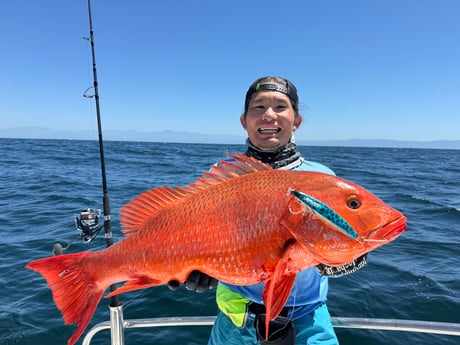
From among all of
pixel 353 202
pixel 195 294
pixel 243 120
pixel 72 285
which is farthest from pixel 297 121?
pixel 195 294

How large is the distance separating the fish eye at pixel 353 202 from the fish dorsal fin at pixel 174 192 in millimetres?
601

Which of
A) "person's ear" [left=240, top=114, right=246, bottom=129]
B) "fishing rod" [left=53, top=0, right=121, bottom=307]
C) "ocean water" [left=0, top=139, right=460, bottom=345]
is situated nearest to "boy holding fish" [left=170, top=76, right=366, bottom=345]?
"person's ear" [left=240, top=114, right=246, bottom=129]

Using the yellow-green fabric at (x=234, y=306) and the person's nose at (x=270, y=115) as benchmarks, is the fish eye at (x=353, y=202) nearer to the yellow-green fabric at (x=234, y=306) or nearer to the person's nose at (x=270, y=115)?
the person's nose at (x=270, y=115)

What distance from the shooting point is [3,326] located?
4.66m

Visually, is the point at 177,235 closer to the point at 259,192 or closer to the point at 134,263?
the point at 134,263

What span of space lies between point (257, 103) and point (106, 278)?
2.03 meters

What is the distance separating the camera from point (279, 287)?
1708mm

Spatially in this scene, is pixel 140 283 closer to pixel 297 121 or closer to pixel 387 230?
pixel 387 230

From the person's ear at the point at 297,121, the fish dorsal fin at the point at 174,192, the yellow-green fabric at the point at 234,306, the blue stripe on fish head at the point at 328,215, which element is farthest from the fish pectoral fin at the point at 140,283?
the person's ear at the point at 297,121

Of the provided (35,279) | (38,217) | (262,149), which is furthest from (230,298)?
(38,217)

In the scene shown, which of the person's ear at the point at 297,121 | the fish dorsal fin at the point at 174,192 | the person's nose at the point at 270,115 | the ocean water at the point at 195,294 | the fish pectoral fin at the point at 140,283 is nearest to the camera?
the fish pectoral fin at the point at 140,283

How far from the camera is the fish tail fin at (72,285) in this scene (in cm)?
192

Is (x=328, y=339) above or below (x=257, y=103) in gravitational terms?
below

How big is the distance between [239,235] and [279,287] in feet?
1.39
